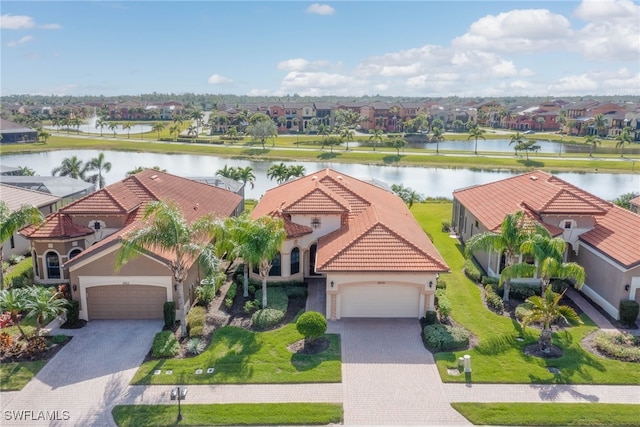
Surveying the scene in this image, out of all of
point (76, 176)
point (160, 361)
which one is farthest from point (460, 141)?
point (160, 361)

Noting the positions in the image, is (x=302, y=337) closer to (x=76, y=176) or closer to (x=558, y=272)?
(x=558, y=272)

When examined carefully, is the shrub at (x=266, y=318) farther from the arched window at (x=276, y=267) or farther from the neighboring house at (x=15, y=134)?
the neighboring house at (x=15, y=134)

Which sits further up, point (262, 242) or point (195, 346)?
point (262, 242)

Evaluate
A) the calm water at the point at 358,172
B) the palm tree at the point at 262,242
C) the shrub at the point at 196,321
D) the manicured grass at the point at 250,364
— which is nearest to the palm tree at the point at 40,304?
the manicured grass at the point at 250,364

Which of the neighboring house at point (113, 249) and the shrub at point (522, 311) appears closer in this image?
the neighboring house at point (113, 249)

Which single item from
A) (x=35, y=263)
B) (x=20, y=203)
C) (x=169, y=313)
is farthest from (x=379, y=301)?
(x=20, y=203)

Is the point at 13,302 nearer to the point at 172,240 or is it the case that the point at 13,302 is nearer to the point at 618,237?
the point at 172,240
